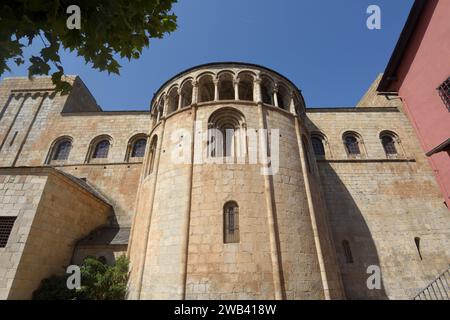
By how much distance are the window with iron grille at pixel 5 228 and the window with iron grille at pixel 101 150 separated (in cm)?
813

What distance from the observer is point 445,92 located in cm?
834

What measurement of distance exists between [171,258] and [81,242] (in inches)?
243

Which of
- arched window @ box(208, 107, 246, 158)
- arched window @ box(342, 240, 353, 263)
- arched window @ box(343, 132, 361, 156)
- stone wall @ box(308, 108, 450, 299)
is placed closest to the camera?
arched window @ box(208, 107, 246, 158)

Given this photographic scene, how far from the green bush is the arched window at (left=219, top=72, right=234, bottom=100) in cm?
1045

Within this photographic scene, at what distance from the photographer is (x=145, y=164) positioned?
12836 millimetres

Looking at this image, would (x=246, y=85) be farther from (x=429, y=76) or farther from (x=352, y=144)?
(x=352, y=144)

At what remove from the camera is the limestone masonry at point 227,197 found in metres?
8.29

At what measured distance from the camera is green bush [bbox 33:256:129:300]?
8742 mm

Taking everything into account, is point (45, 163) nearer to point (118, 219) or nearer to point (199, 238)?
point (118, 219)

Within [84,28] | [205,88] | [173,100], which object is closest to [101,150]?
[173,100]

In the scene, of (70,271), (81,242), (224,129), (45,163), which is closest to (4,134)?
(45,163)

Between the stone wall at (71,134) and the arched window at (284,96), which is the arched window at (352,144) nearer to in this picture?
the arched window at (284,96)

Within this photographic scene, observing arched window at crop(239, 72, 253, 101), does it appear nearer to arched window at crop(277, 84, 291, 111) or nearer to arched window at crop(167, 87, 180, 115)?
arched window at crop(277, 84, 291, 111)

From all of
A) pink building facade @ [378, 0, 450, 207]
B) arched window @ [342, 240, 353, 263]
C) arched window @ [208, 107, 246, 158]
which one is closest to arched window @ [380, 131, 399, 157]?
pink building facade @ [378, 0, 450, 207]
